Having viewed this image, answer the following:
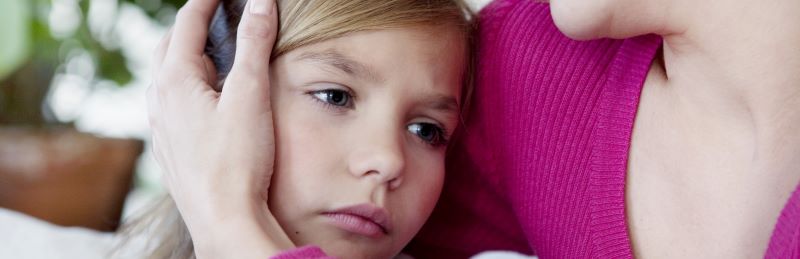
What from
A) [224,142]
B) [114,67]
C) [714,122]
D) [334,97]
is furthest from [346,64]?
[114,67]

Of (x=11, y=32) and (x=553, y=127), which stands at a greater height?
(x=553, y=127)

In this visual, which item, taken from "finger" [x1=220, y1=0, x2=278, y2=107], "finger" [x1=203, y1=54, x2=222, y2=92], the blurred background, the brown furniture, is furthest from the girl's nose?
the brown furniture

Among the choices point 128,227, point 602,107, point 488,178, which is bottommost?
point 128,227

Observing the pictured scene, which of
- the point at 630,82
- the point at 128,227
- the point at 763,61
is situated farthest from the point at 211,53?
the point at 763,61

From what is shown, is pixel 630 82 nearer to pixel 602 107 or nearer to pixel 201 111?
pixel 602 107

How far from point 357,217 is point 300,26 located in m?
0.24

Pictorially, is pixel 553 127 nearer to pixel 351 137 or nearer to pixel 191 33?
pixel 351 137

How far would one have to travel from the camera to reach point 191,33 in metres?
1.13

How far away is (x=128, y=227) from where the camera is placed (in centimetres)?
133

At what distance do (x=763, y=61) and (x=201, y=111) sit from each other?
1.98 feet

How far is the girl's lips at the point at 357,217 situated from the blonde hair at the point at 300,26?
204 mm

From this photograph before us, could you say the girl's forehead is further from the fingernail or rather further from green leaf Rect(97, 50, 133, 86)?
green leaf Rect(97, 50, 133, 86)

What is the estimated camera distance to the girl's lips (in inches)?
40.8

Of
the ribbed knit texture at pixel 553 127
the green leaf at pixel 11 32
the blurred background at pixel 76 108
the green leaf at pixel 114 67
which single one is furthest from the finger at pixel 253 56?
the green leaf at pixel 114 67
